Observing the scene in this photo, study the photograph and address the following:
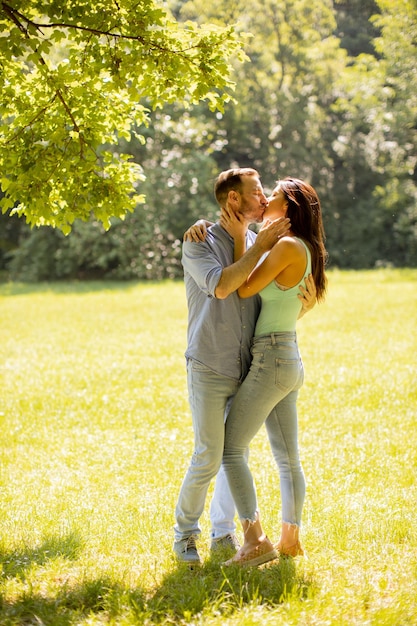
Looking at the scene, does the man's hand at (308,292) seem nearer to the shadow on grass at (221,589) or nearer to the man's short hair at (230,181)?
the man's short hair at (230,181)

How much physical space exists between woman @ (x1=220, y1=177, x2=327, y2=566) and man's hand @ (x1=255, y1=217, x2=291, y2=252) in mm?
71

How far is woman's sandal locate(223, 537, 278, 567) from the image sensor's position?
4219 mm

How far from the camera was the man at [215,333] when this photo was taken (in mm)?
4164

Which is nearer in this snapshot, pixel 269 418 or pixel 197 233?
pixel 197 233

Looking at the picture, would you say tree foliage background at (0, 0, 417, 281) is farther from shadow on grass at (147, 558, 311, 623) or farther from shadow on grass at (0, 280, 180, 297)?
shadow on grass at (147, 558, 311, 623)

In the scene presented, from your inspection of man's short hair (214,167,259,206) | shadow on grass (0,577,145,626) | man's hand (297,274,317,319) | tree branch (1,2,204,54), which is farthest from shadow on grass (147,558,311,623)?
tree branch (1,2,204,54)

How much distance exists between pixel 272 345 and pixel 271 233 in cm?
61

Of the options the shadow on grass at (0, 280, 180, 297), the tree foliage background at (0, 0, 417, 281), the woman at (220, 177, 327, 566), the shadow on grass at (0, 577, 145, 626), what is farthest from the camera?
the tree foliage background at (0, 0, 417, 281)

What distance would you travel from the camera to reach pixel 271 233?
13.3 ft

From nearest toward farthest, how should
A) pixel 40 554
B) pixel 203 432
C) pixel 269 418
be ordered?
pixel 203 432 → pixel 269 418 → pixel 40 554

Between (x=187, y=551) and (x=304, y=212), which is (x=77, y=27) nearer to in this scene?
(x=304, y=212)

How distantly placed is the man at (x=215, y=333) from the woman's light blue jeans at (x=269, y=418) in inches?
3.6

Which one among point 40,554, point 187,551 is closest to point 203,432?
point 187,551

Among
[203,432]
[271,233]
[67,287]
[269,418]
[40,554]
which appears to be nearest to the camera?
[271,233]
